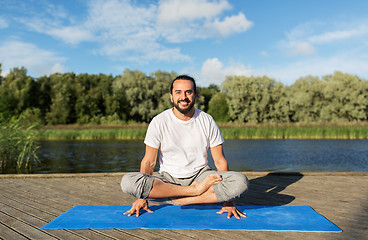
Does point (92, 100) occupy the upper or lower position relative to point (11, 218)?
upper

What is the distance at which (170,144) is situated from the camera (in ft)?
8.65

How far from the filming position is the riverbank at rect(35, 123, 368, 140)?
19.3m

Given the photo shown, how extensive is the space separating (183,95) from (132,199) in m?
1.41

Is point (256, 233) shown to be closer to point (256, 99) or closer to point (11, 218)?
point (11, 218)

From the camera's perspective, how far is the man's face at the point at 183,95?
2615 mm

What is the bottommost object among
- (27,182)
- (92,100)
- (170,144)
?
(27,182)

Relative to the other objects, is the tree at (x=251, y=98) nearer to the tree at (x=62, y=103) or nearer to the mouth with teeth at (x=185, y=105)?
the tree at (x=62, y=103)

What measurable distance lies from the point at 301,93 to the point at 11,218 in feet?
116

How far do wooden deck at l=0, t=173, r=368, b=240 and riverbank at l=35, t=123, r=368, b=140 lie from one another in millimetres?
15676

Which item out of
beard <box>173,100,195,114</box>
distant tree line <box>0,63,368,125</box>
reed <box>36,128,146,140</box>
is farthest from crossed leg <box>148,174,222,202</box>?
distant tree line <box>0,63,368,125</box>

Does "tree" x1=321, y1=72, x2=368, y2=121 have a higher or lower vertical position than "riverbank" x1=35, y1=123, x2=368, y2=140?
higher

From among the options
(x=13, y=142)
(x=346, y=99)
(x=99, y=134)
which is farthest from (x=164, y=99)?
(x=13, y=142)

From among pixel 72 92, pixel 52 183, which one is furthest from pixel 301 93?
pixel 52 183

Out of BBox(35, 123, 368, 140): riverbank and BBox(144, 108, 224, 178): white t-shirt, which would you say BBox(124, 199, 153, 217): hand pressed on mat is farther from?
BBox(35, 123, 368, 140): riverbank
